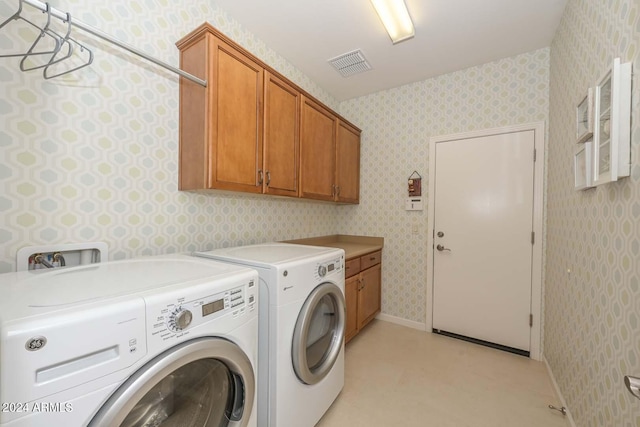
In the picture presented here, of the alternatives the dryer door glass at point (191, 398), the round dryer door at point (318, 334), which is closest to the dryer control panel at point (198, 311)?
the dryer door glass at point (191, 398)

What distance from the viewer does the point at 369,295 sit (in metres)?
2.68

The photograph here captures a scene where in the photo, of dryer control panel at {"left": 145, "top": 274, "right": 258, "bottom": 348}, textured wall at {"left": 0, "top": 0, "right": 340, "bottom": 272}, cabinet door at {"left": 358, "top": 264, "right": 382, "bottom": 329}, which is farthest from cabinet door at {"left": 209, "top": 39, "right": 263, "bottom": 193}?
cabinet door at {"left": 358, "top": 264, "right": 382, "bottom": 329}

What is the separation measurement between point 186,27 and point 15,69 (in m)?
0.92

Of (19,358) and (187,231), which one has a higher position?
(187,231)

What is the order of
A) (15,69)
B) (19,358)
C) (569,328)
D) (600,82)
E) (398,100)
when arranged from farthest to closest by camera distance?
(398,100)
(569,328)
(600,82)
(15,69)
(19,358)

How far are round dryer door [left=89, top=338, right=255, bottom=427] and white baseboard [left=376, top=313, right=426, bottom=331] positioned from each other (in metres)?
2.24

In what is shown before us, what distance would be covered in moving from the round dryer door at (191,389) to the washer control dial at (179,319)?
6 cm

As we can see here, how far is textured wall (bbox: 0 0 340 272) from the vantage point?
1068 millimetres

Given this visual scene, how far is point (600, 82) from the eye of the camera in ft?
3.82

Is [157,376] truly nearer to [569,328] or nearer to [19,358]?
[19,358]

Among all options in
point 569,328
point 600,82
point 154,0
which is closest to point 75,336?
point 154,0

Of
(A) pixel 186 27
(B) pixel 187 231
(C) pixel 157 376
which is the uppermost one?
(A) pixel 186 27

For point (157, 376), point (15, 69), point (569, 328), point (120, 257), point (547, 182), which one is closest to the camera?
point (157, 376)

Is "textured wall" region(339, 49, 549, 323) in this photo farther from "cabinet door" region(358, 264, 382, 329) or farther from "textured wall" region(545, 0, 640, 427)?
"textured wall" region(545, 0, 640, 427)
